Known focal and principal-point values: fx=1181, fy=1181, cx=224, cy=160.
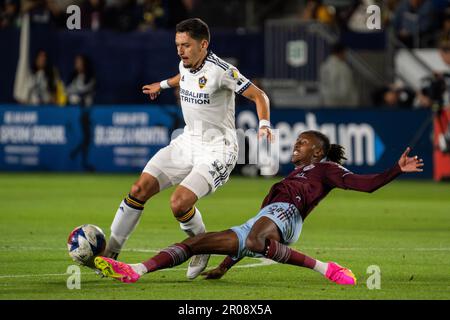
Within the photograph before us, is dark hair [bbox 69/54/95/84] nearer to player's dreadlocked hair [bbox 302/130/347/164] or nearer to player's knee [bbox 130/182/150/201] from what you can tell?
player's knee [bbox 130/182/150/201]

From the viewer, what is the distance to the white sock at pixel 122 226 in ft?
34.7

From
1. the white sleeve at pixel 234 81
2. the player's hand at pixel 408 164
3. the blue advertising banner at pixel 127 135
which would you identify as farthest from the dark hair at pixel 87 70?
the player's hand at pixel 408 164

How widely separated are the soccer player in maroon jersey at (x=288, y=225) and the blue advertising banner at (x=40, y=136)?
592 inches

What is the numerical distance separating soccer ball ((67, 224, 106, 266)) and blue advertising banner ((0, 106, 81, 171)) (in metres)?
14.9

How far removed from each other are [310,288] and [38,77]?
17562 millimetres

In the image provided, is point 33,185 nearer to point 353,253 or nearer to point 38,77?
point 38,77

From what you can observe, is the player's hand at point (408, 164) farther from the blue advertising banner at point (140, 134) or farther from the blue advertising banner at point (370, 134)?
the blue advertising banner at point (370, 134)

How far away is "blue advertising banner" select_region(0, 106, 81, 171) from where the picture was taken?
82.2 feet

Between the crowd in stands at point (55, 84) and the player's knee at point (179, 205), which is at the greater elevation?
the crowd in stands at point (55, 84)

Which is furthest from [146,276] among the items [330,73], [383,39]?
[383,39]

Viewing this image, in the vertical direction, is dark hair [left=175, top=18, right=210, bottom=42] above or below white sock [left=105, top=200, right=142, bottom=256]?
above

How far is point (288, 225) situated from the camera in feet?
32.5

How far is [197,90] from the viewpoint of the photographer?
10648 millimetres

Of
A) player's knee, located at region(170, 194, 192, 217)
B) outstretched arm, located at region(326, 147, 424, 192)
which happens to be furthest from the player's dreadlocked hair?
player's knee, located at region(170, 194, 192, 217)
